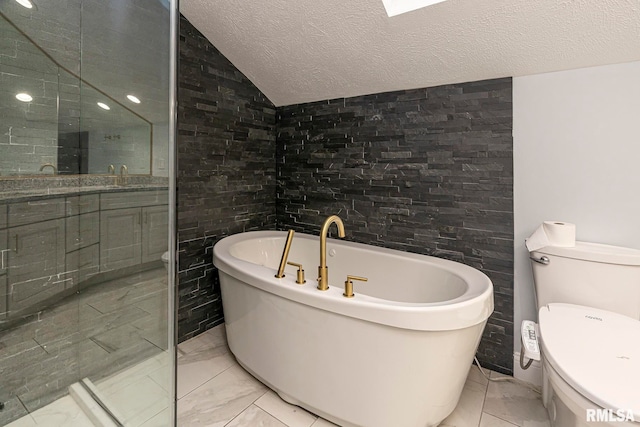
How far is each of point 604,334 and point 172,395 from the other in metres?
1.70

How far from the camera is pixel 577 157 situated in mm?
1646

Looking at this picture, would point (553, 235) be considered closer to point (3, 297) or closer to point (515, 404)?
point (515, 404)

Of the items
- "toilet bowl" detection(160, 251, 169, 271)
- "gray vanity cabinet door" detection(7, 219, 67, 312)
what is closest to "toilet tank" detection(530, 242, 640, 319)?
"toilet bowl" detection(160, 251, 169, 271)

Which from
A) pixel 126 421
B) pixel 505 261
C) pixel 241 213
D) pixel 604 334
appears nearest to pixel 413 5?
pixel 505 261

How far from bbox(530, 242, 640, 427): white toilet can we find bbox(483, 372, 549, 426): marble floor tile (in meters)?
0.07

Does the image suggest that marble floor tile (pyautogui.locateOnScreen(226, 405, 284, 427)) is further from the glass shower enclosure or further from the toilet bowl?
the toilet bowl

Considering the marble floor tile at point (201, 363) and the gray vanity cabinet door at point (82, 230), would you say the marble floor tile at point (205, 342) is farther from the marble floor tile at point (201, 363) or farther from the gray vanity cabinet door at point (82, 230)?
the gray vanity cabinet door at point (82, 230)

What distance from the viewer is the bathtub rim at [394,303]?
1.17 meters

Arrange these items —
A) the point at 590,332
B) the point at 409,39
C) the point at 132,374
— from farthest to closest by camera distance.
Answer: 1. the point at 409,39
2. the point at 132,374
3. the point at 590,332

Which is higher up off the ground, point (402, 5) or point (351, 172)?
point (402, 5)

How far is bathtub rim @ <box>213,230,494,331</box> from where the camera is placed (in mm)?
1174

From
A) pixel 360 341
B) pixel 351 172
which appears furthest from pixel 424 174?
pixel 360 341

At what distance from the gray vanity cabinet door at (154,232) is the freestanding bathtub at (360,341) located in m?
0.47

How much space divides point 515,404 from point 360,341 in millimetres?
1020
